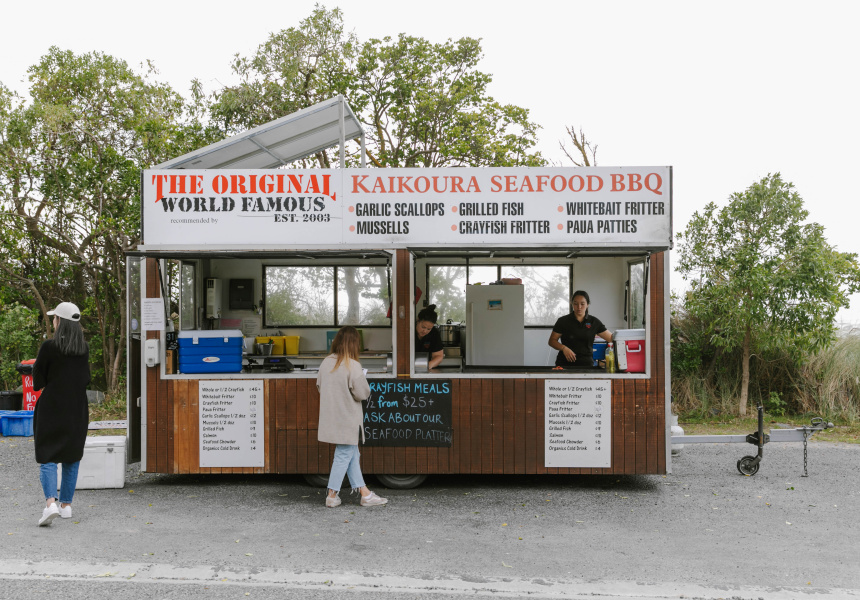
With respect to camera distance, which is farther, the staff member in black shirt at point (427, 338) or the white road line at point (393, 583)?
the staff member in black shirt at point (427, 338)

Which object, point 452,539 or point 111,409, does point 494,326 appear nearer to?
point 452,539

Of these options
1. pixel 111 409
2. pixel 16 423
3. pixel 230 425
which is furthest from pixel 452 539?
pixel 111 409

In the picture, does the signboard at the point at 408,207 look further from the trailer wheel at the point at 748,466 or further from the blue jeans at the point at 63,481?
the trailer wheel at the point at 748,466

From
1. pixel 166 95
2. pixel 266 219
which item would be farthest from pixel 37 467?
pixel 166 95

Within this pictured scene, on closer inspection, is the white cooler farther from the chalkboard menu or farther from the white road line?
the chalkboard menu

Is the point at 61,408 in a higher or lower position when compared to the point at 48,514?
higher

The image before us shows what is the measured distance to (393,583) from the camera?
4125 millimetres

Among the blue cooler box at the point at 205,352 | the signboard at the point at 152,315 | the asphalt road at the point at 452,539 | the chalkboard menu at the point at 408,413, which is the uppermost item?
the signboard at the point at 152,315

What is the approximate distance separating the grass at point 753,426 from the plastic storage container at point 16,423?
9126mm

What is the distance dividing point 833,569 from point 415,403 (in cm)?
340

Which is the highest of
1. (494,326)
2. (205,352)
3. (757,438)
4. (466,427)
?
(494,326)

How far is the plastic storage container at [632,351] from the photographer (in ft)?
21.1

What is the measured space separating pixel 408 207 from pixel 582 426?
2.52 metres

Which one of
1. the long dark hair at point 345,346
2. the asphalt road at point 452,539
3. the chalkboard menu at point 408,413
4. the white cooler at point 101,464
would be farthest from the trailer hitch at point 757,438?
the white cooler at point 101,464
